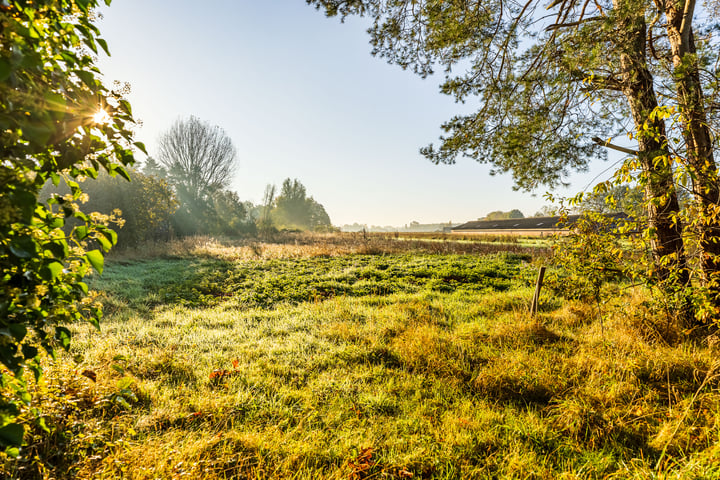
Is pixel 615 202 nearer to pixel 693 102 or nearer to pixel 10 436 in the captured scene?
pixel 693 102

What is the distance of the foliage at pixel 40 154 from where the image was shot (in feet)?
3.26

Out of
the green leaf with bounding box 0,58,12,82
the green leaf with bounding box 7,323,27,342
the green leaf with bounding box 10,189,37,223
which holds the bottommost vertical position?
the green leaf with bounding box 7,323,27,342

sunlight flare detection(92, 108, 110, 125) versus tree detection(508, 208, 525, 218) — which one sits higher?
tree detection(508, 208, 525, 218)

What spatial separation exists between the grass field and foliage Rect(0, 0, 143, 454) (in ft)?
2.63

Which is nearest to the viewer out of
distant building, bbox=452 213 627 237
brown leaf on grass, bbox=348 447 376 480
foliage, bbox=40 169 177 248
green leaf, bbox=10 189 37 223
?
green leaf, bbox=10 189 37 223

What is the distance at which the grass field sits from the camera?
7.03ft

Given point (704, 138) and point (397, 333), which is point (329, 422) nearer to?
point (397, 333)

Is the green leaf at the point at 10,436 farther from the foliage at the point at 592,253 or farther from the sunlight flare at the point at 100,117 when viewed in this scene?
the foliage at the point at 592,253

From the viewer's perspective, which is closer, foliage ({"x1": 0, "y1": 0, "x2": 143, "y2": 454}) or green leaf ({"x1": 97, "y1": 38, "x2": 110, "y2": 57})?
foliage ({"x1": 0, "y1": 0, "x2": 143, "y2": 454})

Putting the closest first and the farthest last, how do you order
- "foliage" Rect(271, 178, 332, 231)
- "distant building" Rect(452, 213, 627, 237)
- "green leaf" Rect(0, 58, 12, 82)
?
1. "green leaf" Rect(0, 58, 12, 82)
2. "distant building" Rect(452, 213, 627, 237)
3. "foliage" Rect(271, 178, 332, 231)

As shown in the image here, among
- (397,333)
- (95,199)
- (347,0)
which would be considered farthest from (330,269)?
(95,199)

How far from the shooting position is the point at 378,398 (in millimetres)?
3098

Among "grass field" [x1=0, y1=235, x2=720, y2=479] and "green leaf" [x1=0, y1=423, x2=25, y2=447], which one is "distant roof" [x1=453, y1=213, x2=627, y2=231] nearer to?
"grass field" [x1=0, y1=235, x2=720, y2=479]

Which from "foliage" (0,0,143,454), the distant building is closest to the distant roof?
the distant building
